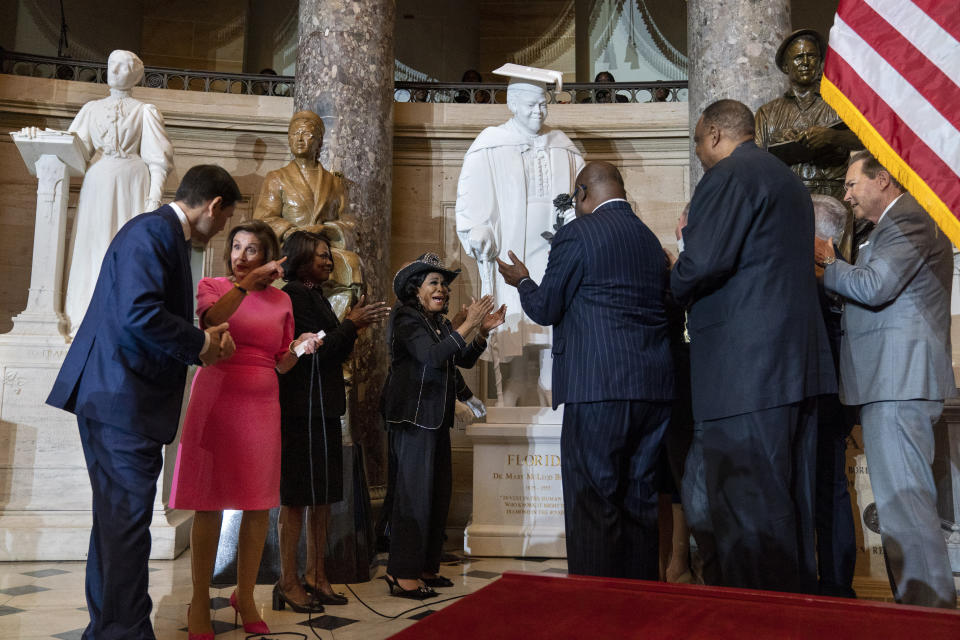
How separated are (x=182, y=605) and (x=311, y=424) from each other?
3.23 feet

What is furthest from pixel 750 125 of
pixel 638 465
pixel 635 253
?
pixel 638 465

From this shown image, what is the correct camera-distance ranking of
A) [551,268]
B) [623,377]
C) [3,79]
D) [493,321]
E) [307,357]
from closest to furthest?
[623,377] → [551,268] → [307,357] → [493,321] → [3,79]

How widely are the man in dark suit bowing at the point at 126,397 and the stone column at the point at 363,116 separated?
351 cm

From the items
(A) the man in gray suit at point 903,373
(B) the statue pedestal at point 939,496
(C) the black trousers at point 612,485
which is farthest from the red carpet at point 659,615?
(B) the statue pedestal at point 939,496

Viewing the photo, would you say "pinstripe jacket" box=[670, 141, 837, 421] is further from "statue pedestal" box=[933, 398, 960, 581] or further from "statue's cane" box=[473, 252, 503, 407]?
"statue's cane" box=[473, 252, 503, 407]

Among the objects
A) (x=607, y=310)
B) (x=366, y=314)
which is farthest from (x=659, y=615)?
(x=366, y=314)

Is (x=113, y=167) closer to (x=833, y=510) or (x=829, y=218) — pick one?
(x=829, y=218)

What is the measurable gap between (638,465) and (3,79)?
7.39 metres

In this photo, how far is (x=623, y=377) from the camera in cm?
285

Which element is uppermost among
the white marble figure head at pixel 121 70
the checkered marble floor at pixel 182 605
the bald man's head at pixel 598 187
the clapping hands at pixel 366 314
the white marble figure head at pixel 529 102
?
the white marble figure head at pixel 121 70

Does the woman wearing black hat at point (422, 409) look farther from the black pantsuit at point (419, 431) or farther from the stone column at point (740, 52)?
the stone column at point (740, 52)

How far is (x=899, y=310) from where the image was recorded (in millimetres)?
3082

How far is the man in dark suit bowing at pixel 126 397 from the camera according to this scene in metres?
2.53

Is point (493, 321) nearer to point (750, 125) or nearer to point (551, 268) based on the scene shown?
point (551, 268)
